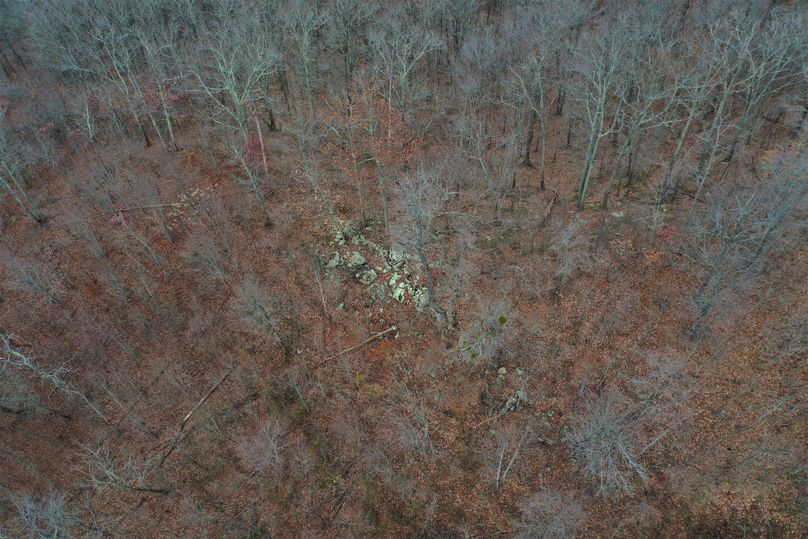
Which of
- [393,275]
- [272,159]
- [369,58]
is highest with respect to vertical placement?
[369,58]

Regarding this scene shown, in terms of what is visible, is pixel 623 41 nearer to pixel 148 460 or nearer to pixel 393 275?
pixel 393 275

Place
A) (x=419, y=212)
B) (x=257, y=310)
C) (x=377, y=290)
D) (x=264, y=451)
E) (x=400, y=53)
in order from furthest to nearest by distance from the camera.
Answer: (x=400, y=53) → (x=377, y=290) → (x=257, y=310) → (x=419, y=212) → (x=264, y=451)

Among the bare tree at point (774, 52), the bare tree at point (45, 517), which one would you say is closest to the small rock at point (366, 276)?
the bare tree at point (45, 517)

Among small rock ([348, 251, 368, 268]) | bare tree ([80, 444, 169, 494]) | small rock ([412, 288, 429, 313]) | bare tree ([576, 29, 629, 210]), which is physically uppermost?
bare tree ([576, 29, 629, 210])

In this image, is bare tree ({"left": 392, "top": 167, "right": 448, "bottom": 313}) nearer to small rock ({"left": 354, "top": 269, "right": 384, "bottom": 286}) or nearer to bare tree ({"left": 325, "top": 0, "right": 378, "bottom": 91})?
small rock ({"left": 354, "top": 269, "right": 384, "bottom": 286})

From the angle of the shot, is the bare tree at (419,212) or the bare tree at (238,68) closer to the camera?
the bare tree at (419,212)

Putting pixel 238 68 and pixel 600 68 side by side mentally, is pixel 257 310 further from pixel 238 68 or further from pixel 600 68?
pixel 600 68

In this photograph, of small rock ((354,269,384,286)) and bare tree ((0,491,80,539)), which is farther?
small rock ((354,269,384,286))

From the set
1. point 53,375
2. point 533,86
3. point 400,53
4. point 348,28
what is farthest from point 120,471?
point 348,28

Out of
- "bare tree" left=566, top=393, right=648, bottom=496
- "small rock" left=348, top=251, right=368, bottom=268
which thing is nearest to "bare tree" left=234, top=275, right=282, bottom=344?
"small rock" left=348, top=251, right=368, bottom=268

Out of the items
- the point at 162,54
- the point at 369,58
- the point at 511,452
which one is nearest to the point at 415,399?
the point at 511,452

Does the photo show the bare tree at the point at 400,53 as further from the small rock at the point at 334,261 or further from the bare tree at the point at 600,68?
the small rock at the point at 334,261
